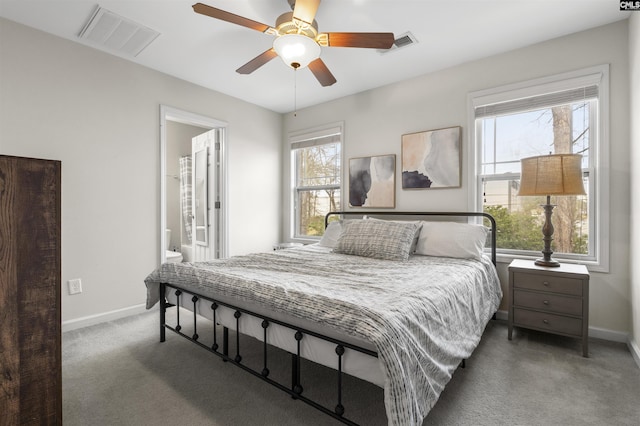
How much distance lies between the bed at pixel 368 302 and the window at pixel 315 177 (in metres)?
1.45

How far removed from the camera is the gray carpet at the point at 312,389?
1.60 m

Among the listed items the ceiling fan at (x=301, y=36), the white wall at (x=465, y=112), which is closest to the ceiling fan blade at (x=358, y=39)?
the ceiling fan at (x=301, y=36)

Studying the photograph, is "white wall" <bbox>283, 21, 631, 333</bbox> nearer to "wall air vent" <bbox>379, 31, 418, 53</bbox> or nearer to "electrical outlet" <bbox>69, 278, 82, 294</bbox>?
"wall air vent" <bbox>379, 31, 418, 53</bbox>

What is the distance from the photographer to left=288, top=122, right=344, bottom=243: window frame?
421 cm

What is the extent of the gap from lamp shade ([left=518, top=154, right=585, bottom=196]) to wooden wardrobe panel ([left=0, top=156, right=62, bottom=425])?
10.2ft

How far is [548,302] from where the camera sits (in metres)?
2.38

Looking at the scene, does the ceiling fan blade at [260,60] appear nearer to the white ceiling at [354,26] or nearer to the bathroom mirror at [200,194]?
the white ceiling at [354,26]

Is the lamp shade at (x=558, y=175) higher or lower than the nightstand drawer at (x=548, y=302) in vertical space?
higher

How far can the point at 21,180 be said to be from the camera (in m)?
1.24

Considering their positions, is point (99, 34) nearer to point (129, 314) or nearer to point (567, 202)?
point (129, 314)

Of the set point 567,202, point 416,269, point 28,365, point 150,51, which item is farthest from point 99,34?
point 567,202

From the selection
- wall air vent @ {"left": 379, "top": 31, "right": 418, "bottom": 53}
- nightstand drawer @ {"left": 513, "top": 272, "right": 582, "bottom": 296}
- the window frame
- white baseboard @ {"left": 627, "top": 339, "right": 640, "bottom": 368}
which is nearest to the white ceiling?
wall air vent @ {"left": 379, "top": 31, "right": 418, "bottom": 53}

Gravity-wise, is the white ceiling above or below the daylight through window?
above

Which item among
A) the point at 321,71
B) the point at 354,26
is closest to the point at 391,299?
the point at 321,71
